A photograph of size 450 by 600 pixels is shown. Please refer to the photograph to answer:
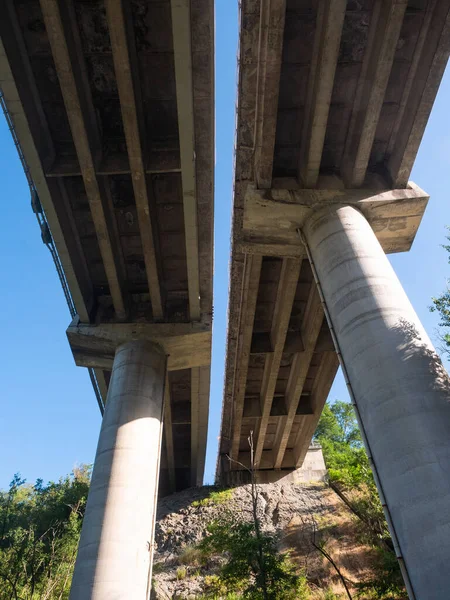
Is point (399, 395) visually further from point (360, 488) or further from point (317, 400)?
point (317, 400)

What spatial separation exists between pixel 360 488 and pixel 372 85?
14.5 meters

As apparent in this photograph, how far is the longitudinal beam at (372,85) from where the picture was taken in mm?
7906

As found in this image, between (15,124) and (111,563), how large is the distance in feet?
29.2

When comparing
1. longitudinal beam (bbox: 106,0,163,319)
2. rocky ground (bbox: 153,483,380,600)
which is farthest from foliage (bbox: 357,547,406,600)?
longitudinal beam (bbox: 106,0,163,319)

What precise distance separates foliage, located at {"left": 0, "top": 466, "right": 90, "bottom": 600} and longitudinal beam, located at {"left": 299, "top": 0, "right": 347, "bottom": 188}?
11.5 metres

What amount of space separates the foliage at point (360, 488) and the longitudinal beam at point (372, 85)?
8.89 m

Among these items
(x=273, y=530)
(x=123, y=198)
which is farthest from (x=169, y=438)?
(x=123, y=198)

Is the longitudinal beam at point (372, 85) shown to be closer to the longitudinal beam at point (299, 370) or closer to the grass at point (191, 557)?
the longitudinal beam at point (299, 370)

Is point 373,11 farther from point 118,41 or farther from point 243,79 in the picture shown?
point 118,41

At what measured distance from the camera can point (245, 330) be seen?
1509 cm

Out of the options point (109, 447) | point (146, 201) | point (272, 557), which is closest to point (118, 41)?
point (146, 201)

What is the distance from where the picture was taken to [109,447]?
998 centimetres

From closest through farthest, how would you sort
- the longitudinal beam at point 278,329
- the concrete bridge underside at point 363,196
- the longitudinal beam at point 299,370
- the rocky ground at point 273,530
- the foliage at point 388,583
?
the concrete bridge underside at point 363,196 → the foliage at point 388,583 → the longitudinal beam at point 278,329 → the rocky ground at point 273,530 → the longitudinal beam at point 299,370

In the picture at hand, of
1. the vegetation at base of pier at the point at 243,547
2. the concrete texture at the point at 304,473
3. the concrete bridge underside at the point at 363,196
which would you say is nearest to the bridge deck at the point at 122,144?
the concrete bridge underside at the point at 363,196
